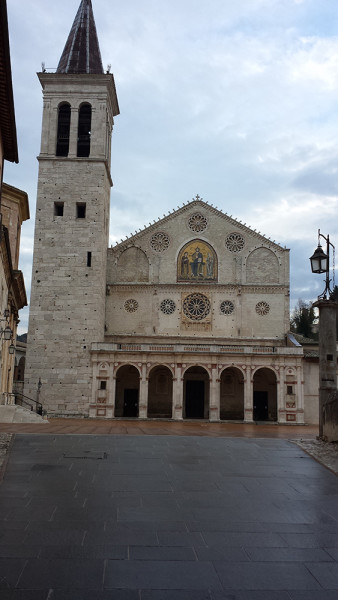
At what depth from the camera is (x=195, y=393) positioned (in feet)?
136

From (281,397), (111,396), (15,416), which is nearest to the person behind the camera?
(15,416)

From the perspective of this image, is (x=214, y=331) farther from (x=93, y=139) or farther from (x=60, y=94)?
(x=60, y=94)

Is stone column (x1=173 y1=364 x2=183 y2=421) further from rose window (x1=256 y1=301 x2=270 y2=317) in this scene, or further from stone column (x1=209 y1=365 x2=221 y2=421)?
rose window (x1=256 y1=301 x2=270 y2=317)

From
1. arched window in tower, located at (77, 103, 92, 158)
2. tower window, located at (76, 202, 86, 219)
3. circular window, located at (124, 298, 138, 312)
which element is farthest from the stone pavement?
arched window in tower, located at (77, 103, 92, 158)

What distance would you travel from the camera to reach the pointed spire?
42.6 metres

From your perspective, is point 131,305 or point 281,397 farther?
point 131,305

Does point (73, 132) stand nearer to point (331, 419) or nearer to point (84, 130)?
point (84, 130)

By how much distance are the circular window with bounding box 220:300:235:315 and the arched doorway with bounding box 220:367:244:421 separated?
14.7 ft

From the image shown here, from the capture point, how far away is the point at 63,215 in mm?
A: 40312

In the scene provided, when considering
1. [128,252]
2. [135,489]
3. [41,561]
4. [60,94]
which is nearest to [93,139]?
[60,94]

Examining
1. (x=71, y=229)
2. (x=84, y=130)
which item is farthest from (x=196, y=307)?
(x=84, y=130)

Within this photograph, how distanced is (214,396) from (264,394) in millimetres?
5516

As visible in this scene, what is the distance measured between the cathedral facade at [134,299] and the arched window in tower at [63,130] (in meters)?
0.09

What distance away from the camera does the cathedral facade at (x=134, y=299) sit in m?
38.2
